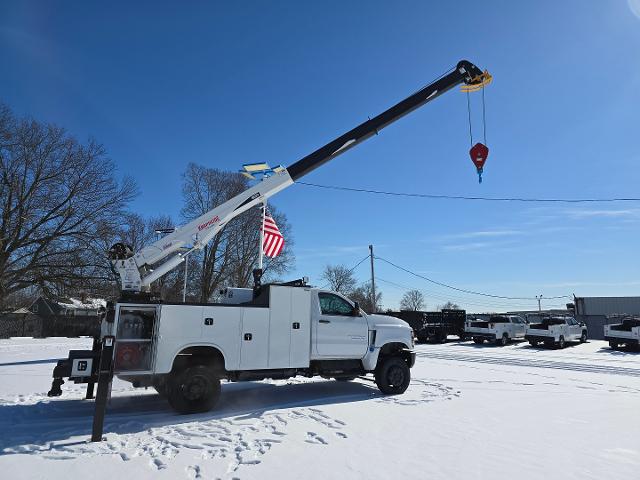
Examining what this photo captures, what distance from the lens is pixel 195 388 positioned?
24.4 feet

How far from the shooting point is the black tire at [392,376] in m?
9.43

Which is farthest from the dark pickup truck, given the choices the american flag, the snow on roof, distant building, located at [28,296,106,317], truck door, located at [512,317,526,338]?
distant building, located at [28,296,106,317]

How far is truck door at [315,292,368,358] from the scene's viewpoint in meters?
8.91

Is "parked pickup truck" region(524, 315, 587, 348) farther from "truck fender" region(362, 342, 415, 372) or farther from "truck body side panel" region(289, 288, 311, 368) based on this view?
"truck body side panel" region(289, 288, 311, 368)

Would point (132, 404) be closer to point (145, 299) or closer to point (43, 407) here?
point (43, 407)

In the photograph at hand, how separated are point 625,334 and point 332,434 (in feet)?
78.5

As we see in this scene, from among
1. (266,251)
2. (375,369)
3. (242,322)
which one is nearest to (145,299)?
(242,322)

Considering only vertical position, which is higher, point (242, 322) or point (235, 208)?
point (235, 208)

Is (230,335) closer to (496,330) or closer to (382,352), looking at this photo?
(382,352)

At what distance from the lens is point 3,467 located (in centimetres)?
472

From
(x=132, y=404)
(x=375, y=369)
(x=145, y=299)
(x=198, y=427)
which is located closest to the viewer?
(x=198, y=427)

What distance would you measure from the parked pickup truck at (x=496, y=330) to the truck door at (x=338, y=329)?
20188 mm

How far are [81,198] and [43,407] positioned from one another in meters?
21.1

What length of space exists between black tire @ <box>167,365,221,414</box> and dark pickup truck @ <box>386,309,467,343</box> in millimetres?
23401
